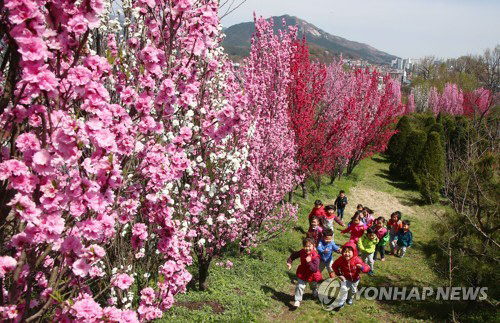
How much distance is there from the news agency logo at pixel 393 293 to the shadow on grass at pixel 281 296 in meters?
0.66

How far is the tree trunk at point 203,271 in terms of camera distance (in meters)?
6.63

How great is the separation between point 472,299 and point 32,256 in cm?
803

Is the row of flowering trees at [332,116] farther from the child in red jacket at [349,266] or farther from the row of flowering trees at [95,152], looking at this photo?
the row of flowering trees at [95,152]

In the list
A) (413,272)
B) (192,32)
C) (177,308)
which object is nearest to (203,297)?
(177,308)

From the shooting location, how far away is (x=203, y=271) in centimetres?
677

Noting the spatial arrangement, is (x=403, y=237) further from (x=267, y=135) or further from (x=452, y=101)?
(x=452, y=101)

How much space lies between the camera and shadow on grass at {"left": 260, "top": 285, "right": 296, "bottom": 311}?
7.08 m

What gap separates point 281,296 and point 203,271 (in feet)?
6.15

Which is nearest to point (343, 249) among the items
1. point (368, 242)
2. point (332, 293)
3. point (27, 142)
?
point (332, 293)

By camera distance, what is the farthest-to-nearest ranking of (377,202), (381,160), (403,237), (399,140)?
(381,160) < (399,140) < (377,202) < (403,237)

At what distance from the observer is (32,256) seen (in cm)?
218

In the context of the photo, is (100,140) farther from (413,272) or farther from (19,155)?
(413,272)

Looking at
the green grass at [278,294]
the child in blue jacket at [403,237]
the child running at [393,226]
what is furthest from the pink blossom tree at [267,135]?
the child in blue jacket at [403,237]

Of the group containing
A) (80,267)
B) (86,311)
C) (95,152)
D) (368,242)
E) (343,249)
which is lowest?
(368,242)
